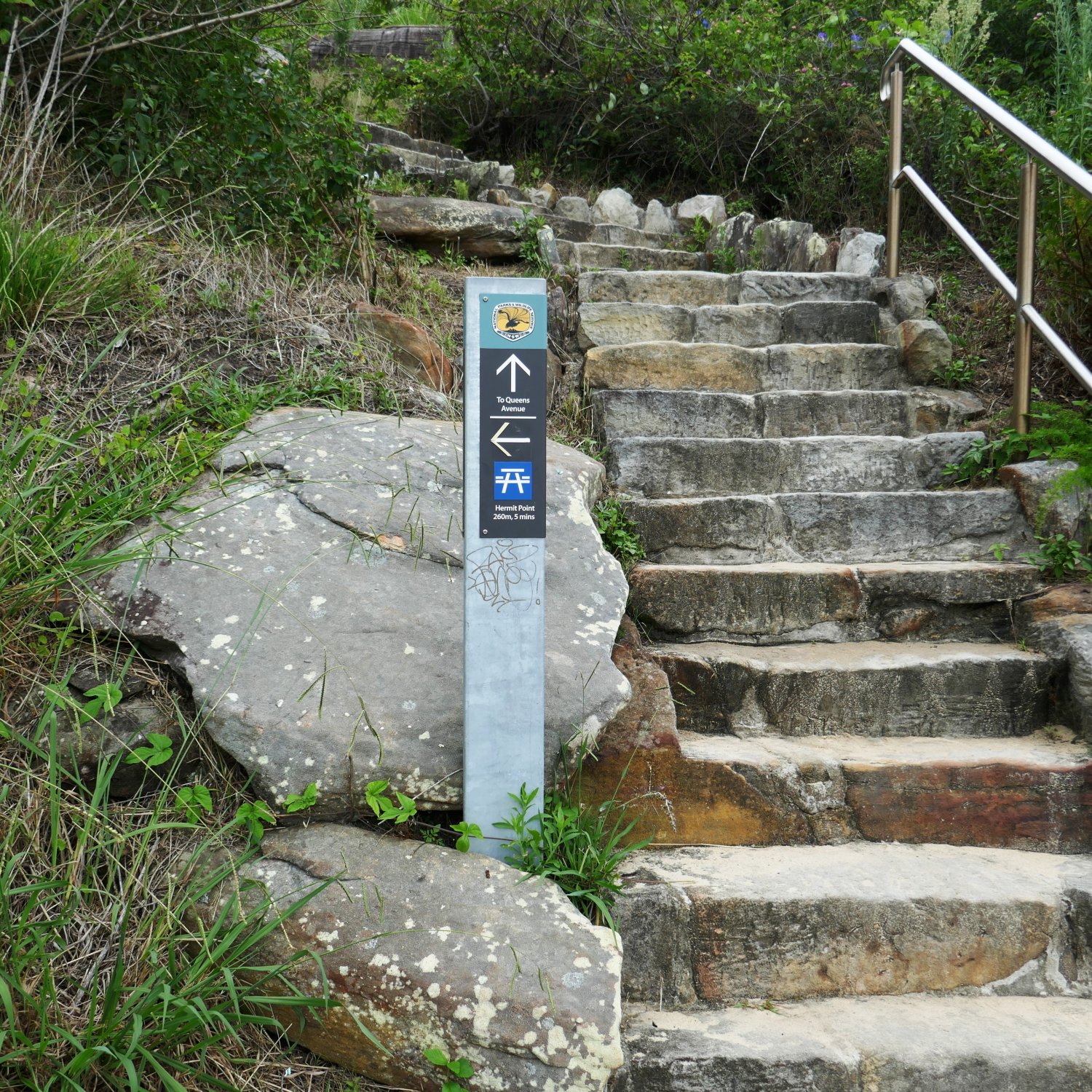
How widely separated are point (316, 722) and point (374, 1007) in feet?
1.76

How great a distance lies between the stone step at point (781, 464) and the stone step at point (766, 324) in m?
0.87

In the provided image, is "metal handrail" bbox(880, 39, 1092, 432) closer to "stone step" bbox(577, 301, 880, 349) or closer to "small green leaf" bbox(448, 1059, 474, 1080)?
"stone step" bbox(577, 301, 880, 349)

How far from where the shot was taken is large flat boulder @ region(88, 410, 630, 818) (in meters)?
1.79

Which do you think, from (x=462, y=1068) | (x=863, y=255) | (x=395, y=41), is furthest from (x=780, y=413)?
(x=395, y=41)

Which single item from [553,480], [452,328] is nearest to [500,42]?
[452,328]

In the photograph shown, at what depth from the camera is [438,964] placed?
1.59m

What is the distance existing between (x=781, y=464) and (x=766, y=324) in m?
1.05

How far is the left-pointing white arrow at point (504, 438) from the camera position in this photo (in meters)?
1.67

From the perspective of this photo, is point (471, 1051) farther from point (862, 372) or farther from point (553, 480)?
point (862, 372)

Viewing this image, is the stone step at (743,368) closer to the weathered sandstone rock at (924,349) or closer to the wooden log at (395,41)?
the weathered sandstone rock at (924,349)

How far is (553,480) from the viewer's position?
2.59m

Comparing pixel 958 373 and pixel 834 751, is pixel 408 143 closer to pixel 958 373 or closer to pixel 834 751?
pixel 958 373

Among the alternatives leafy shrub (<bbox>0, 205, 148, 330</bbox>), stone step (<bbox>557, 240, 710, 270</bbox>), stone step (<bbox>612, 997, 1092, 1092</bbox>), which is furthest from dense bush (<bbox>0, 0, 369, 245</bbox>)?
stone step (<bbox>612, 997, 1092, 1092</bbox>)

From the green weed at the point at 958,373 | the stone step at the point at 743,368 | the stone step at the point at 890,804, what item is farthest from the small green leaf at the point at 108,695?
the green weed at the point at 958,373
